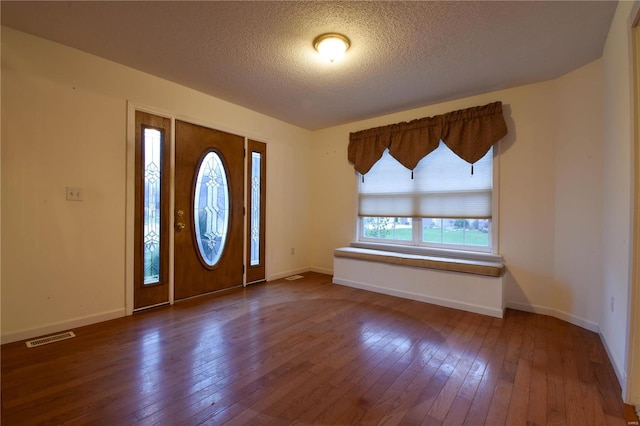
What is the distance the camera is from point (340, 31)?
91.4 inches

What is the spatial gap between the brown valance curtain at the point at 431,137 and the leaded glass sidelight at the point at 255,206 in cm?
150

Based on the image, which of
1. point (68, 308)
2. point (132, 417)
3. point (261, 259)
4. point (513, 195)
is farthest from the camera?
point (261, 259)

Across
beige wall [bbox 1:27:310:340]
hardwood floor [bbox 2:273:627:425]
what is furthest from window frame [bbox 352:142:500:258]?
beige wall [bbox 1:27:310:340]

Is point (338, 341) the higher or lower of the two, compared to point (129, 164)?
lower

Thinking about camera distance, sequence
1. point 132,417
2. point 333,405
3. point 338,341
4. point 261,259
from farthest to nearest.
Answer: point 261,259 < point 338,341 < point 333,405 < point 132,417

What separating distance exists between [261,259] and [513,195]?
11.4 ft

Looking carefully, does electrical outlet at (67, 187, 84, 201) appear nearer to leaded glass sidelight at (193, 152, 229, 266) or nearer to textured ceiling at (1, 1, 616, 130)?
leaded glass sidelight at (193, 152, 229, 266)

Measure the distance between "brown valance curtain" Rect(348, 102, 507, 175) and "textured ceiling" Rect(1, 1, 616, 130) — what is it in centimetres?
32

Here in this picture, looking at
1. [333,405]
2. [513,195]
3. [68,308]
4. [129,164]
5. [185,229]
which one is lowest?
[333,405]

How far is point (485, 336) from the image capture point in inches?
101

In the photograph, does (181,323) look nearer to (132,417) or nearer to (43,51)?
(132,417)

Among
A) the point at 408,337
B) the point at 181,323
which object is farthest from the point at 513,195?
the point at 181,323

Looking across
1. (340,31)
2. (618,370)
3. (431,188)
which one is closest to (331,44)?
(340,31)

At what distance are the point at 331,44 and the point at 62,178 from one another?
2668 millimetres
